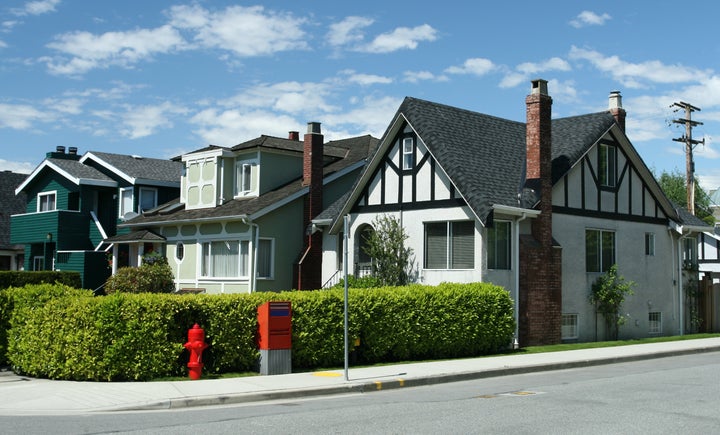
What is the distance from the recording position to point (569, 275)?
24.7 m

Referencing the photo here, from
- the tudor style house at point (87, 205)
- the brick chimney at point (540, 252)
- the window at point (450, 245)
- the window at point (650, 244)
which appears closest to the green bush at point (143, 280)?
the tudor style house at point (87, 205)

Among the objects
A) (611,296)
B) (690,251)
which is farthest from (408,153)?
(690,251)

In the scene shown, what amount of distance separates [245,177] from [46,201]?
13153 mm

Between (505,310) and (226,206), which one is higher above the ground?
(226,206)

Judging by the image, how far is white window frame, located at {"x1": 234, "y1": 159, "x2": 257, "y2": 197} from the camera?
1229 inches

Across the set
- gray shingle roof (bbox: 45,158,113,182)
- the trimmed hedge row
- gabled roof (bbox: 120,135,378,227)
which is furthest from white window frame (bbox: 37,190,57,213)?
the trimmed hedge row

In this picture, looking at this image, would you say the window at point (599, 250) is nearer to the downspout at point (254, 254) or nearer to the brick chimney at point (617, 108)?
the brick chimney at point (617, 108)

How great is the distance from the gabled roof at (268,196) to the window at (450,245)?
753 cm

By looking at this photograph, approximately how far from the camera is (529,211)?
22.6m

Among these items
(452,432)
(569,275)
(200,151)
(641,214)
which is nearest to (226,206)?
(200,151)

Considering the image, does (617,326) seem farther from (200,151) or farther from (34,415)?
(34,415)

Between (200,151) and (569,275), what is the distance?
52.4ft

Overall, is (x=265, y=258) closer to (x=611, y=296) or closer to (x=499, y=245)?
(x=499, y=245)

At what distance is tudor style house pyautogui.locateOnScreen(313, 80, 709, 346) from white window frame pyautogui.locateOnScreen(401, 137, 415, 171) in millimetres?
32
